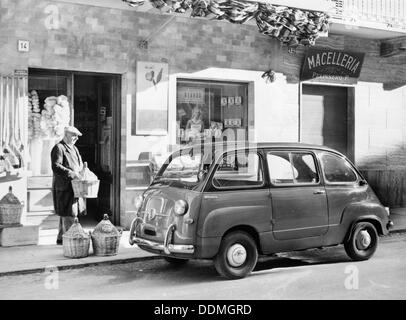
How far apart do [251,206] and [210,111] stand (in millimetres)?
5668

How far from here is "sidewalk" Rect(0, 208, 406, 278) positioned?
792 cm

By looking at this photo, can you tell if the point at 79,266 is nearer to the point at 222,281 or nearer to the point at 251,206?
the point at 222,281

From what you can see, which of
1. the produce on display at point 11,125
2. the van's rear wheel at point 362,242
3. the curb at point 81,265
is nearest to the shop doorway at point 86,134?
the produce on display at point 11,125

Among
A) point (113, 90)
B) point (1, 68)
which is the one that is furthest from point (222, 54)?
point (1, 68)

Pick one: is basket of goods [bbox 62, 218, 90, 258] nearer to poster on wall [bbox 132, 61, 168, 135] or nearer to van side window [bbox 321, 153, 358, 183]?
poster on wall [bbox 132, 61, 168, 135]

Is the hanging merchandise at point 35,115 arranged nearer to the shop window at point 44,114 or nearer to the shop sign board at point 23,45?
the shop window at point 44,114

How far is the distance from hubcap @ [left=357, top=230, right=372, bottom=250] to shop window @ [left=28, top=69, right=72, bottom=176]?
19.4 feet

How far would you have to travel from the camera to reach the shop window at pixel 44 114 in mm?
10867

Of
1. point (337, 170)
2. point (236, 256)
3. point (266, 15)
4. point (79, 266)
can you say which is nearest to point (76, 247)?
point (79, 266)

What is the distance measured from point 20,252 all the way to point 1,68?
3.32 metres

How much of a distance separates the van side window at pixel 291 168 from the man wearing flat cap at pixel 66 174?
10.9ft

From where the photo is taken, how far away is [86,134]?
1200 cm
